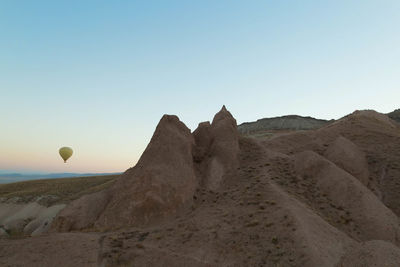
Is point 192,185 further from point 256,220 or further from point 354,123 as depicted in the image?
point 354,123

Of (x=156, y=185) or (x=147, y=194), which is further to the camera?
(x=156, y=185)

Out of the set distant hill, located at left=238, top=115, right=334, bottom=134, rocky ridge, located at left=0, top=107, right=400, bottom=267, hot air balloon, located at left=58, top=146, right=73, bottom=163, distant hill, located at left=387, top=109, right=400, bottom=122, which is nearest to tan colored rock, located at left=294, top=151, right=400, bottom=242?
rocky ridge, located at left=0, top=107, right=400, bottom=267

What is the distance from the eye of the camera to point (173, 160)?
23.3m

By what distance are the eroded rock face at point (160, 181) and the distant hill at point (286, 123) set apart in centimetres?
8899

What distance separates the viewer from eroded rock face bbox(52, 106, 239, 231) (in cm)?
2052

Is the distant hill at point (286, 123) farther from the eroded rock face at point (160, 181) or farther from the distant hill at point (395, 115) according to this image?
the eroded rock face at point (160, 181)

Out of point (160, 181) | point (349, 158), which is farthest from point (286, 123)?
point (160, 181)

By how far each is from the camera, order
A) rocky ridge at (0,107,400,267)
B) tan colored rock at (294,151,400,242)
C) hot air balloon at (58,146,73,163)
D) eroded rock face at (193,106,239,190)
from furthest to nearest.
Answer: hot air balloon at (58,146,73,163)
eroded rock face at (193,106,239,190)
tan colored rock at (294,151,400,242)
rocky ridge at (0,107,400,267)

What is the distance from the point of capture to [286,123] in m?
118

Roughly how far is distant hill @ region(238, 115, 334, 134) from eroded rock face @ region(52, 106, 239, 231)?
292 ft

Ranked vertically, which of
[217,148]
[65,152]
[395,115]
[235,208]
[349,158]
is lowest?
[235,208]

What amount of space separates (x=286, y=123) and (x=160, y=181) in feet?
344

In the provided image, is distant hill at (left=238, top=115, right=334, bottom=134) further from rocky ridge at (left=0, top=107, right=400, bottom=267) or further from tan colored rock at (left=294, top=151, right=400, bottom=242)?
tan colored rock at (left=294, top=151, right=400, bottom=242)

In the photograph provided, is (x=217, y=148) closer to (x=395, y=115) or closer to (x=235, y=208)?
(x=235, y=208)
